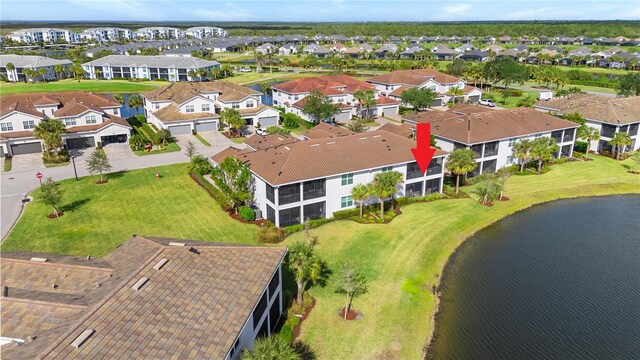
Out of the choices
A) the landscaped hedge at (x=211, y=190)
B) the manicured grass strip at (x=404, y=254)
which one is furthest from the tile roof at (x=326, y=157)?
the manicured grass strip at (x=404, y=254)

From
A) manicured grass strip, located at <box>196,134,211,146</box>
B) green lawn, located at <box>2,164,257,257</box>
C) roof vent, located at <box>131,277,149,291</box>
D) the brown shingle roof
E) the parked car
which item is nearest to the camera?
roof vent, located at <box>131,277,149,291</box>

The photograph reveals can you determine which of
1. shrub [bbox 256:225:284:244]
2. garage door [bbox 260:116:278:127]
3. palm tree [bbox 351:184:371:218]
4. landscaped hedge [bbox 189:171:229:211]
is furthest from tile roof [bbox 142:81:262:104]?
palm tree [bbox 351:184:371:218]

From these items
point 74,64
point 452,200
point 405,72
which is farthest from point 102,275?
point 74,64

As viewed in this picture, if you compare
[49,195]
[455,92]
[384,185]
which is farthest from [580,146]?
[49,195]

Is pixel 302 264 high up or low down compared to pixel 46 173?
up

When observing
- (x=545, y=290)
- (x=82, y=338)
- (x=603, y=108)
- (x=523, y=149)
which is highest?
(x=603, y=108)

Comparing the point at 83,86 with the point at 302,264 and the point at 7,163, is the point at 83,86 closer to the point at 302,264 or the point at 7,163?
the point at 7,163

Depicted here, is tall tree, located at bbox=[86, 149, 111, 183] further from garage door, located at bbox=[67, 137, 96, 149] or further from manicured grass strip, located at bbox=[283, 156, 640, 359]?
manicured grass strip, located at bbox=[283, 156, 640, 359]
